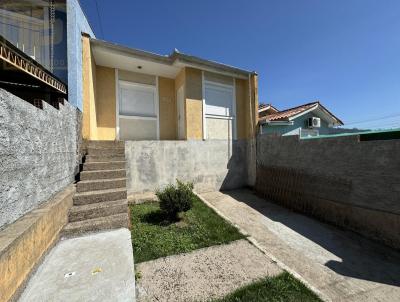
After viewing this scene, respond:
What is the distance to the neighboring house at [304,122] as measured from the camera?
10.4 metres

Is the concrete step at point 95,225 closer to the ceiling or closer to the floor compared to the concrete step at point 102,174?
closer to the floor

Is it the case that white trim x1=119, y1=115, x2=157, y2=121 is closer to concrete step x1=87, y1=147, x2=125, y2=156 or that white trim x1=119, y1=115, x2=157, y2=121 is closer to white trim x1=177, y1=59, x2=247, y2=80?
white trim x1=177, y1=59, x2=247, y2=80

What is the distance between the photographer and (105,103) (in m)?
8.01

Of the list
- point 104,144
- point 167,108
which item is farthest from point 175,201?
point 167,108

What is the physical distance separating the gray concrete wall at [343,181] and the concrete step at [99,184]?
5.33m

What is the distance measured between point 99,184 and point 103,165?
0.77 meters

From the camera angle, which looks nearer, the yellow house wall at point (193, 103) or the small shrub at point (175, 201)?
the small shrub at point (175, 201)

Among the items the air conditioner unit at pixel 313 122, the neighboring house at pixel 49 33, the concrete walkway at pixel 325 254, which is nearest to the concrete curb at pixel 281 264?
the concrete walkway at pixel 325 254

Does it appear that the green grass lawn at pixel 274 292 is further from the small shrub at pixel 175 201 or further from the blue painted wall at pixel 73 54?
the blue painted wall at pixel 73 54

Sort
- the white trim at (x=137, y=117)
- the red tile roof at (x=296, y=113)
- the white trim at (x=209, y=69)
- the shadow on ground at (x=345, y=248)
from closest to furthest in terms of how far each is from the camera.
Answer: the shadow on ground at (x=345, y=248) < the white trim at (x=209, y=69) < the white trim at (x=137, y=117) < the red tile roof at (x=296, y=113)

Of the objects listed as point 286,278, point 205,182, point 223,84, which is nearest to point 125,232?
point 286,278

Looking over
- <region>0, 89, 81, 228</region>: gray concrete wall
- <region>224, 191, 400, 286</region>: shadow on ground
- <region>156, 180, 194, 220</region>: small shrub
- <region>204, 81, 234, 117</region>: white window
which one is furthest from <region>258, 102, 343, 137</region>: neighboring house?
<region>0, 89, 81, 228</region>: gray concrete wall

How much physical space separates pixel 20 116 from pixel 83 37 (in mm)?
4623

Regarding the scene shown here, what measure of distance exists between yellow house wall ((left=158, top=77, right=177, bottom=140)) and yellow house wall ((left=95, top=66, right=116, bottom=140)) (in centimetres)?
201
